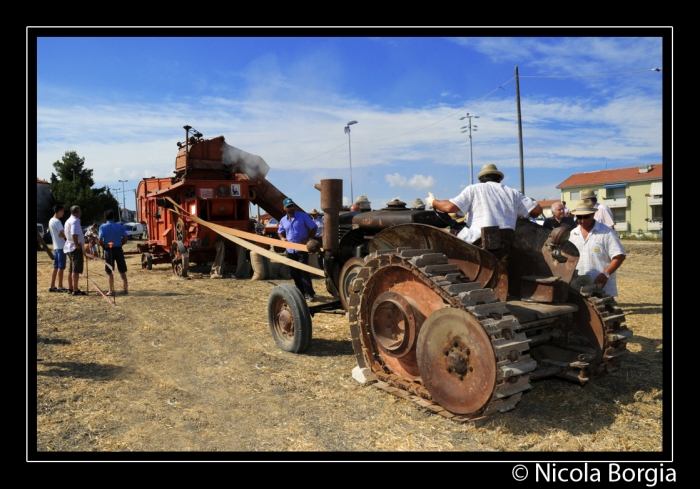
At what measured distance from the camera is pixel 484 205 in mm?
4109

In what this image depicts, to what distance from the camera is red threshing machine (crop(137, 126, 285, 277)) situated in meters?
12.5

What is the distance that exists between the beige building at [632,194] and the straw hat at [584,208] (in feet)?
147

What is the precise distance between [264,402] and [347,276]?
209 centimetres

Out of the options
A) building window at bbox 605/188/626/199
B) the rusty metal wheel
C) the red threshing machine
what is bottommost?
the rusty metal wheel

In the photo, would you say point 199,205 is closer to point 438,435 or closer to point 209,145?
point 209,145

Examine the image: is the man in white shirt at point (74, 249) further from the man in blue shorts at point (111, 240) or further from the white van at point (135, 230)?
the white van at point (135, 230)

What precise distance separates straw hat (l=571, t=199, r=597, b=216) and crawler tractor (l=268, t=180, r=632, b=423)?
1.00 metres

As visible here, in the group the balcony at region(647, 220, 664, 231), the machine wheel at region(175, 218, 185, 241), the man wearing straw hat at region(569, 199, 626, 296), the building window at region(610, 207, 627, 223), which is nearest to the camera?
the man wearing straw hat at region(569, 199, 626, 296)

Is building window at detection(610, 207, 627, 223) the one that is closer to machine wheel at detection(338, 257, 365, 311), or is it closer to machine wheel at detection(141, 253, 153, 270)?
machine wheel at detection(141, 253, 153, 270)

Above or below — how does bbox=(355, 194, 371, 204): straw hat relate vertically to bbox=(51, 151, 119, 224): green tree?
below

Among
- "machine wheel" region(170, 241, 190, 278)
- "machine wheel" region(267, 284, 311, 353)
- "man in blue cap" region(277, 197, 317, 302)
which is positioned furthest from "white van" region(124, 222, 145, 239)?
"machine wheel" region(267, 284, 311, 353)

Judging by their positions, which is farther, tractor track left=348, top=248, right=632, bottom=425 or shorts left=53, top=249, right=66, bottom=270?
shorts left=53, top=249, right=66, bottom=270

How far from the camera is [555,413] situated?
3.98 m
